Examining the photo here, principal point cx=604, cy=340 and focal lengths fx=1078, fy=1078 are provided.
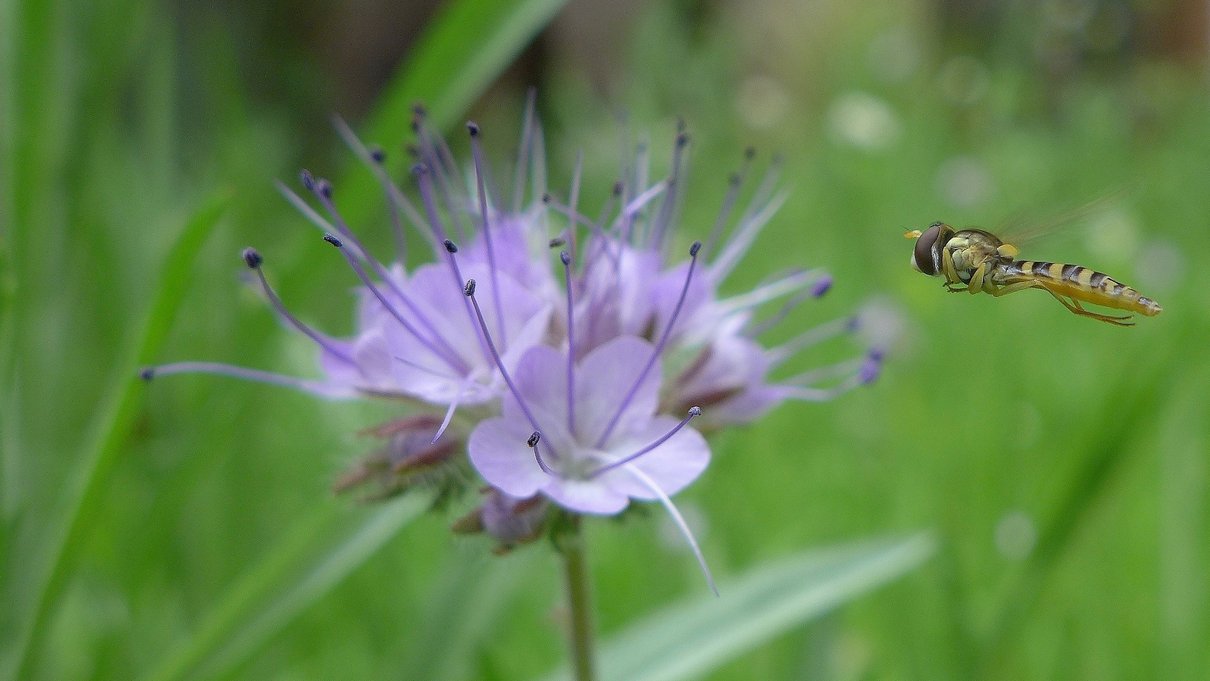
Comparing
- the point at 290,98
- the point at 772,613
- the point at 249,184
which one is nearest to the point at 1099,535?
the point at 772,613

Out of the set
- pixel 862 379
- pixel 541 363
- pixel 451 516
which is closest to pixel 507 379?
pixel 541 363

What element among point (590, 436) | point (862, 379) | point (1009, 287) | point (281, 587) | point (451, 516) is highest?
point (1009, 287)

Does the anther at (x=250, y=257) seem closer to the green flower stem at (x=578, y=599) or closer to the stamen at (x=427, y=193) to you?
the stamen at (x=427, y=193)

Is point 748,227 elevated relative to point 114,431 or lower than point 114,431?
elevated

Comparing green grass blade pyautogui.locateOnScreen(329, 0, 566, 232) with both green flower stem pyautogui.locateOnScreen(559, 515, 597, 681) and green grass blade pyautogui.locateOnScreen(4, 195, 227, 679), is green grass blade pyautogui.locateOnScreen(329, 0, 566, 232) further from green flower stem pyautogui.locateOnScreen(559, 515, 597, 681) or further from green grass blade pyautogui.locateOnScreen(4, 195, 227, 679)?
green flower stem pyautogui.locateOnScreen(559, 515, 597, 681)

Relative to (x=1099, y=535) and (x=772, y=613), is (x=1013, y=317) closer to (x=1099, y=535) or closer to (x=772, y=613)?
(x=1099, y=535)

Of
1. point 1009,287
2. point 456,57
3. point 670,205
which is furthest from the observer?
point 456,57

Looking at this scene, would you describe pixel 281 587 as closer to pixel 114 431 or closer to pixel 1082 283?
pixel 114 431

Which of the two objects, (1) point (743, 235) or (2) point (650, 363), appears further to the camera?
(1) point (743, 235)

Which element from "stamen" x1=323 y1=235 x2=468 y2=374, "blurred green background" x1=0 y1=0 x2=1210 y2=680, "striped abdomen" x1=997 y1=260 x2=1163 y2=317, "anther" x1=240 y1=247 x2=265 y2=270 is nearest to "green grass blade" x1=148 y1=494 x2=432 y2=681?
"blurred green background" x1=0 y1=0 x2=1210 y2=680
